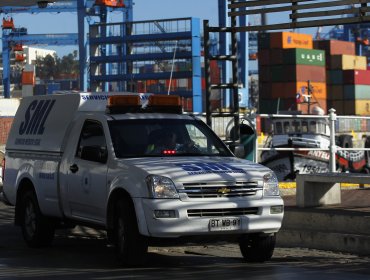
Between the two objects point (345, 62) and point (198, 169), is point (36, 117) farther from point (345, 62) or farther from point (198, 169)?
point (345, 62)

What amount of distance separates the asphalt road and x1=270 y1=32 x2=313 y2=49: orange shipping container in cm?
7053

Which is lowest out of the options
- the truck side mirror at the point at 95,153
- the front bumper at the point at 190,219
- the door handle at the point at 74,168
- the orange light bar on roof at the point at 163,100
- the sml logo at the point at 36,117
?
the front bumper at the point at 190,219

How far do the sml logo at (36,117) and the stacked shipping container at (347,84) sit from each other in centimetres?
7010

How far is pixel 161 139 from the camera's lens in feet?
35.2

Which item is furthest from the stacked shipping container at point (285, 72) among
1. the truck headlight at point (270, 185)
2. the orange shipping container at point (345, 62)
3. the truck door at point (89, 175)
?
the truck headlight at point (270, 185)

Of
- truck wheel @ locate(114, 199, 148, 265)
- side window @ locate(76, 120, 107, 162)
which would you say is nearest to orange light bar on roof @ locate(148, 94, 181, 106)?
side window @ locate(76, 120, 107, 162)

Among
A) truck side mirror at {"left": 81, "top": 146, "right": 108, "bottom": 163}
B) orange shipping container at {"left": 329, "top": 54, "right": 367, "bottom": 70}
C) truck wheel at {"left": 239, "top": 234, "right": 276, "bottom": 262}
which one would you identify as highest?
orange shipping container at {"left": 329, "top": 54, "right": 367, "bottom": 70}

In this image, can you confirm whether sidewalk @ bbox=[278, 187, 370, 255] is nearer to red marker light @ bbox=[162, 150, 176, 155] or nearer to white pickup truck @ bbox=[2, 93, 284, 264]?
white pickup truck @ bbox=[2, 93, 284, 264]

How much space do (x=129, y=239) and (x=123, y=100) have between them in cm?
224

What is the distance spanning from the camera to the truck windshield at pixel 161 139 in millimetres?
10516

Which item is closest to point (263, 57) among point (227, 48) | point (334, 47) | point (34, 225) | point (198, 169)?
point (334, 47)

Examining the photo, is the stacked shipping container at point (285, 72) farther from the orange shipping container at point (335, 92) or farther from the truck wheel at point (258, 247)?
the truck wheel at point (258, 247)

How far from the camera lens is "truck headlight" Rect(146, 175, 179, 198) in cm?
942

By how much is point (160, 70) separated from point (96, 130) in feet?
195
